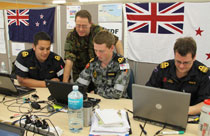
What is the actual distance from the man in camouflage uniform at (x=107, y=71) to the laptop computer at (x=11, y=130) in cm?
90

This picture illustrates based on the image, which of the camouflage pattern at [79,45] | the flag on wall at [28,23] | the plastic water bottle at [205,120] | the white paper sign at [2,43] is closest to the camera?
the plastic water bottle at [205,120]

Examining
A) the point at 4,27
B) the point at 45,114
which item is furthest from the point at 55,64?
the point at 4,27

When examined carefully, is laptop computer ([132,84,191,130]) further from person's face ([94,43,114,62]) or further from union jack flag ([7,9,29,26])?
union jack flag ([7,9,29,26])

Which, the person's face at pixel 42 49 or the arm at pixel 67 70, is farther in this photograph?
the arm at pixel 67 70

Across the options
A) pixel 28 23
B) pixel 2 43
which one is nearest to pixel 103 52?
pixel 28 23

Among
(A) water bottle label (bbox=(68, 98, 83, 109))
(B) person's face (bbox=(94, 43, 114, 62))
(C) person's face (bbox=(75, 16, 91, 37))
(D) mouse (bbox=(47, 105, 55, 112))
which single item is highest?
(C) person's face (bbox=(75, 16, 91, 37))

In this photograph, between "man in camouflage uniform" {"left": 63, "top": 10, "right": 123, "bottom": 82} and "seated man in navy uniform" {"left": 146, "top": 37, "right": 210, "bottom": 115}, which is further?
"man in camouflage uniform" {"left": 63, "top": 10, "right": 123, "bottom": 82}

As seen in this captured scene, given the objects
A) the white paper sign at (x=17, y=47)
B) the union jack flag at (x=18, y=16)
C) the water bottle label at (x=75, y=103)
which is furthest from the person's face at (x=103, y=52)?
the white paper sign at (x=17, y=47)

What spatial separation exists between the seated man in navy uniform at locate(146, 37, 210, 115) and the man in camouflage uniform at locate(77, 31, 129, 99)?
294 millimetres

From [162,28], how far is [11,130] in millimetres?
2402

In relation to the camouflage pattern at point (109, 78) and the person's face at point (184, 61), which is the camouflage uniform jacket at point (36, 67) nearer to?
the camouflage pattern at point (109, 78)

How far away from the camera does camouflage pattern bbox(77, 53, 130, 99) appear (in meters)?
1.66

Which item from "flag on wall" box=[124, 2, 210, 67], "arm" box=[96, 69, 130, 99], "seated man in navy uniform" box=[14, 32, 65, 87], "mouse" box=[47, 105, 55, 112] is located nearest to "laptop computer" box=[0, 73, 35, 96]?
"seated man in navy uniform" box=[14, 32, 65, 87]

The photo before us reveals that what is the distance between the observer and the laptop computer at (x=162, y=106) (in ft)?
3.47
